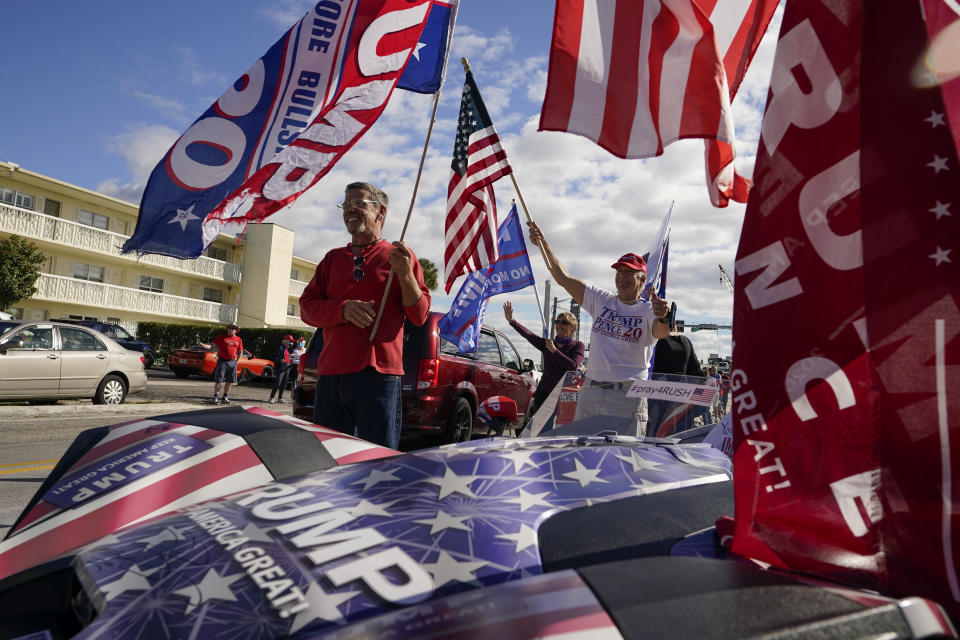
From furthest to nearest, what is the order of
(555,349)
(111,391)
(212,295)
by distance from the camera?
(212,295) < (111,391) < (555,349)

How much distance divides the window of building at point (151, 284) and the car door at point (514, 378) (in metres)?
32.3

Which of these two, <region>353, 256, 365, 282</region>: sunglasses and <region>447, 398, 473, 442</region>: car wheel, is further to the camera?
<region>447, 398, 473, 442</region>: car wheel

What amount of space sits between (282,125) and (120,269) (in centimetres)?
3588

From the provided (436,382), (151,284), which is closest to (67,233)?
(151,284)

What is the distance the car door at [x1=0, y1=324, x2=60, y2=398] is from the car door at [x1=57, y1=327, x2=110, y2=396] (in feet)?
0.54

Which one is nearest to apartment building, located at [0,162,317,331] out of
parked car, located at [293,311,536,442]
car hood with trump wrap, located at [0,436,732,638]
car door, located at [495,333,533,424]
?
car door, located at [495,333,533,424]

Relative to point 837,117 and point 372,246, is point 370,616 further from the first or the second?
point 372,246

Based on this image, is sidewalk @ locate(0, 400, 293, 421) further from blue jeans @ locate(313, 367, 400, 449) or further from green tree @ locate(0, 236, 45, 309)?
green tree @ locate(0, 236, 45, 309)

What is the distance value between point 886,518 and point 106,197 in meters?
37.5

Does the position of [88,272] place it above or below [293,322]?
above

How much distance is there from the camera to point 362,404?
11.3 ft

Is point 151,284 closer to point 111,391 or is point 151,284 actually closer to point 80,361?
point 111,391

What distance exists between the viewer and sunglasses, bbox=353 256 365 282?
142 inches

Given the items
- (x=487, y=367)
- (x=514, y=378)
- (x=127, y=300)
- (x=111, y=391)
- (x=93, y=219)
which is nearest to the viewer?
(x=487, y=367)
